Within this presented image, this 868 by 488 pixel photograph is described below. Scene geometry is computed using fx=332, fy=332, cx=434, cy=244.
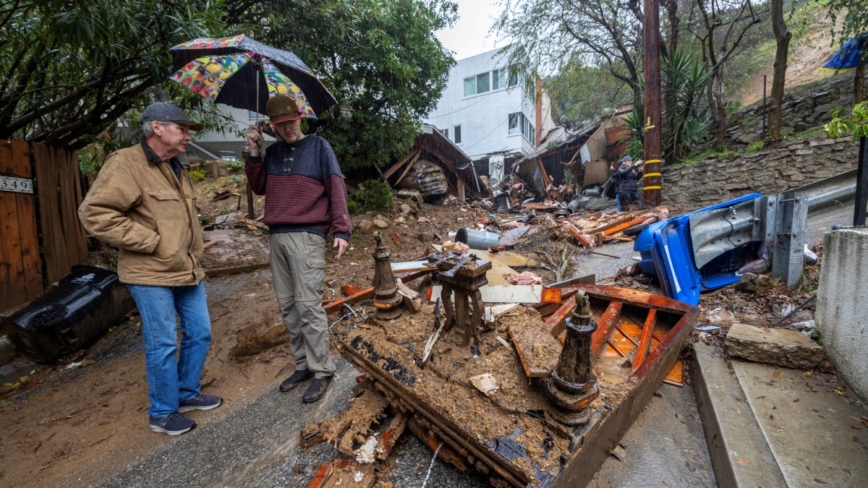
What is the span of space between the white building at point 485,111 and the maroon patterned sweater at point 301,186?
1877cm

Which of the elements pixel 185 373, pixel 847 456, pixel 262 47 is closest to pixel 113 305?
pixel 185 373

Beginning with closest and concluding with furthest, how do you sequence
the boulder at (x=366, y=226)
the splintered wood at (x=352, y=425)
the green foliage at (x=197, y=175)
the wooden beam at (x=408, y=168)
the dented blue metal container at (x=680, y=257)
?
the splintered wood at (x=352, y=425) < the dented blue metal container at (x=680, y=257) < the boulder at (x=366, y=226) < the wooden beam at (x=408, y=168) < the green foliage at (x=197, y=175)

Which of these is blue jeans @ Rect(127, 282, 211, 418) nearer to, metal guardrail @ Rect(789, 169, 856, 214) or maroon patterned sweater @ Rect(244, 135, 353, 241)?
maroon patterned sweater @ Rect(244, 135, 353, 241)

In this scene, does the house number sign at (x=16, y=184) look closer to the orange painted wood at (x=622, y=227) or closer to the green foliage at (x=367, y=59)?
the green foliage at (x=367, y=59)

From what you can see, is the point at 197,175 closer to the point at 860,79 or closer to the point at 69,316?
the point at 69,316

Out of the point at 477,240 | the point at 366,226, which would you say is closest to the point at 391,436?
the point at 477,240

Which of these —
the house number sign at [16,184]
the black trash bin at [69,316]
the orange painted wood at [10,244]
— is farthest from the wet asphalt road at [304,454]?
the house number sign at [16,184]

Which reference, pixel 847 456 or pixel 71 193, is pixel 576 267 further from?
pixel 71 193

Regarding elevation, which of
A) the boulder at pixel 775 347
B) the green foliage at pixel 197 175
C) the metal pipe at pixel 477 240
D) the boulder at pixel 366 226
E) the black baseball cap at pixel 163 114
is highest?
the green foliage at pixel 197 175

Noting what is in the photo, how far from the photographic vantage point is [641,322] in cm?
285

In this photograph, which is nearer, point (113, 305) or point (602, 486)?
point (602, 486)

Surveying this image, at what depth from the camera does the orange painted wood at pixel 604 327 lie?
2.35 metres

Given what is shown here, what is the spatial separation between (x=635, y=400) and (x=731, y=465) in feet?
1.42

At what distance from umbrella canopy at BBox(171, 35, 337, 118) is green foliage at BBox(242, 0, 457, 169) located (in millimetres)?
3364
